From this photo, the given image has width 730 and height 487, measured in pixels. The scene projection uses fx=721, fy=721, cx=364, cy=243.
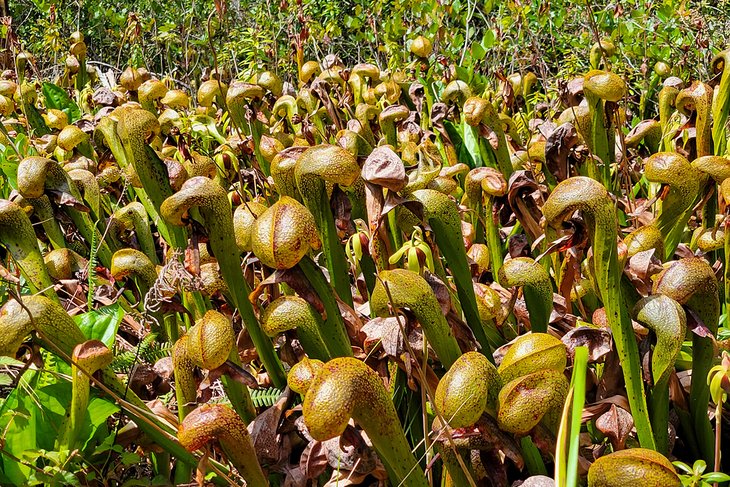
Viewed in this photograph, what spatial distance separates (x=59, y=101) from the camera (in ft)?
9.17

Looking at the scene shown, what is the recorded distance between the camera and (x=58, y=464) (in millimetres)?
968

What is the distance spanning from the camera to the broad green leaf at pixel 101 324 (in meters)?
1.21

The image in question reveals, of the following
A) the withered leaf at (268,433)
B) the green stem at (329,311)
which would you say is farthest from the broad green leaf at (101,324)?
the green stem at (329,311)

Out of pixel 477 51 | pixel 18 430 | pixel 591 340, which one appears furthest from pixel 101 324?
pixel 477 51

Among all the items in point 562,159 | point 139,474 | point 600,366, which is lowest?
→ point 139,474

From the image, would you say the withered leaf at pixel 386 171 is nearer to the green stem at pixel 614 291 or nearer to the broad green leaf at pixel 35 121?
the green stem at pixel 614 291

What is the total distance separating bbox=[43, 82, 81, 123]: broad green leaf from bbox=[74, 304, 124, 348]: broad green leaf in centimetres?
177

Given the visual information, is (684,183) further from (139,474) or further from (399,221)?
(139,474)

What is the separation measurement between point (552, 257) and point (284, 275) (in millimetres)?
620

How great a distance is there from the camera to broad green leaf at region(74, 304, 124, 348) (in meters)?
1.21

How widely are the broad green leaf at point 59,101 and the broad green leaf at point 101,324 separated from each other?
5.80ft

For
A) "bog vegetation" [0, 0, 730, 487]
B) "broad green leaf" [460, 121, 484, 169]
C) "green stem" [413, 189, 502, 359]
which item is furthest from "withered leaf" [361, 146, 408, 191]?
"broad green leaf" [460, 121, 484, 169]

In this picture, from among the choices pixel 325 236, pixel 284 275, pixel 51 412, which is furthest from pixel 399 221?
pixel 51 412

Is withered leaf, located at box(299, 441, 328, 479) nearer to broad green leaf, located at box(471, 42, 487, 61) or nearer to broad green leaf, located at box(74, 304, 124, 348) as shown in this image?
broad green leaf, located at box(74, 304, 124, 348)
